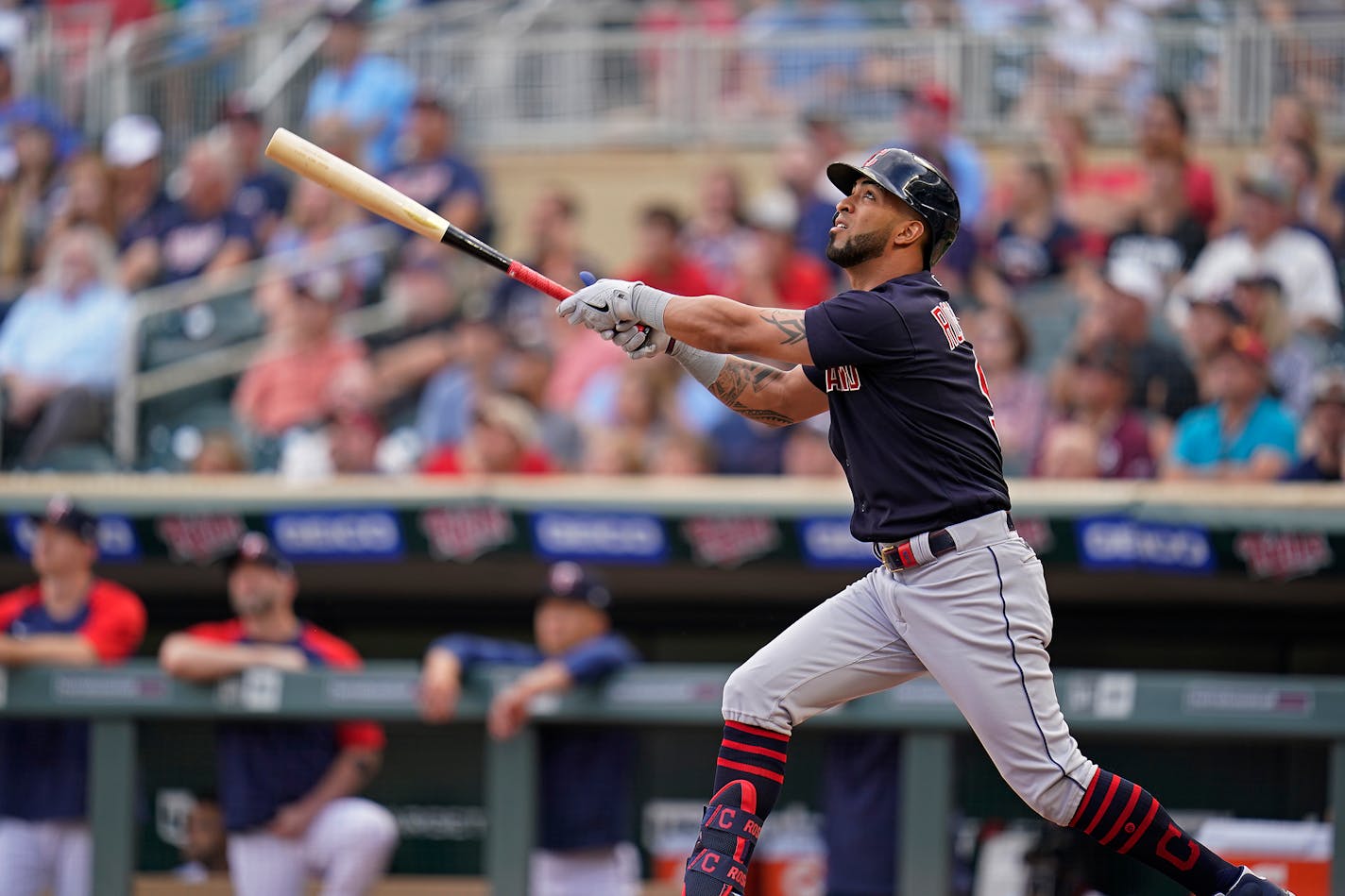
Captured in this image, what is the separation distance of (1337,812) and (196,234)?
637cm

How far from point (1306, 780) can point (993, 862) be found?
0.94 meters

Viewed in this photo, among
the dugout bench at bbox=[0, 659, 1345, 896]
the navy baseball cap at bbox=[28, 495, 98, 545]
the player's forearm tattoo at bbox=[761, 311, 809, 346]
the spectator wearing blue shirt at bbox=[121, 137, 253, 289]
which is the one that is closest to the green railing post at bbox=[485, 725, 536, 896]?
the dugout bench at bbox=[0, 659, 1345, 896]

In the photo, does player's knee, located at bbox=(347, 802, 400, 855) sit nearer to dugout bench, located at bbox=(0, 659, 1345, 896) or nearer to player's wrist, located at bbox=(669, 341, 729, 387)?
dugout bench, located at bbox=(0, 659, 1345, 896)

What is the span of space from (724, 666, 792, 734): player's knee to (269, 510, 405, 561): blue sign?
2.73 m

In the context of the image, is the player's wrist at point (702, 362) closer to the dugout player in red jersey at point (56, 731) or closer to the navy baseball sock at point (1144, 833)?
the navy baseball sock at point (1144, 833)

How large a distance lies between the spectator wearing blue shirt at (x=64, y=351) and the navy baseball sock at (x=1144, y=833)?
16.3ft

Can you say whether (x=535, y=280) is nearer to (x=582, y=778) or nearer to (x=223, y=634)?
(x=582, y=778)

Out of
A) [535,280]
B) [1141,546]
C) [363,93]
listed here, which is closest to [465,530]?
[1141,546]

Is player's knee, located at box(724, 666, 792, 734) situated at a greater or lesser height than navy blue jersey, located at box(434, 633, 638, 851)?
greater

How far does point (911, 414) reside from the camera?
3.81 metres

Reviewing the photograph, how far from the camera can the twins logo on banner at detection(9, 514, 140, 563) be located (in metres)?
6.61

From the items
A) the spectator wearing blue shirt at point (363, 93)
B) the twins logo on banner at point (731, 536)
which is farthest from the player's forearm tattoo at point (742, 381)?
the spectator wearing blue shirt at point (363, 93)

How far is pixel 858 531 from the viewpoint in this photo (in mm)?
3922

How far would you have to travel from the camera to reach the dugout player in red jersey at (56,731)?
597 cm
